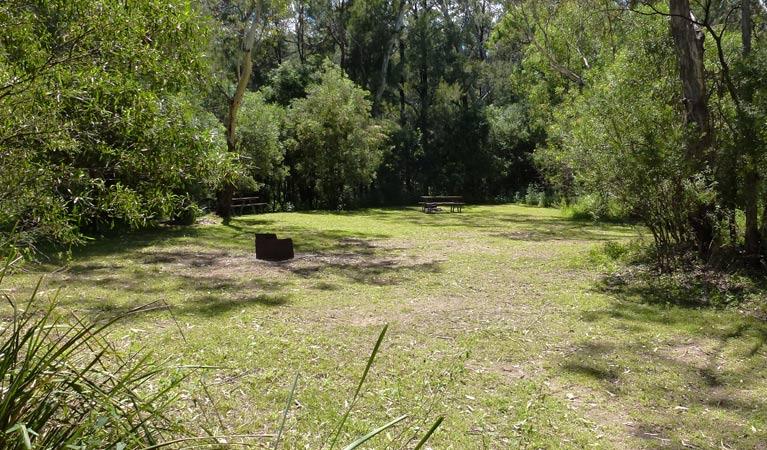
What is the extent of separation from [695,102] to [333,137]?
17357 mm

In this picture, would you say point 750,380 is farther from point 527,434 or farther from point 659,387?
point 527,434

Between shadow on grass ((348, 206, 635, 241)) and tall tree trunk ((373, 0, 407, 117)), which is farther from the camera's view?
tall tree trunk ((373, 0, 407, 117))

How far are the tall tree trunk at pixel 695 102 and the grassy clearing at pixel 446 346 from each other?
57.3 inches

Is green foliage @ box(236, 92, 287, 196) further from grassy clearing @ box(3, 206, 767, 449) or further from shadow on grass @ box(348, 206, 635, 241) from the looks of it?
grassy clearing @ box(3, 206, 767, 449)

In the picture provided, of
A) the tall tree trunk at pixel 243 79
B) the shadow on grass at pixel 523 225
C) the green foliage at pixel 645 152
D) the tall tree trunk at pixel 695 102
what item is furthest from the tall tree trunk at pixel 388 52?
the tall tree trunk at pixel 695 102

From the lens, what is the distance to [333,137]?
24062 mm

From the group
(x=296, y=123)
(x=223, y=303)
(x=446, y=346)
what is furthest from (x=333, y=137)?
(x=446, y=346)

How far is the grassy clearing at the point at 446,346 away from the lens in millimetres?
3756

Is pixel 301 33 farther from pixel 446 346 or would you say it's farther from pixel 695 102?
pixel 446 346

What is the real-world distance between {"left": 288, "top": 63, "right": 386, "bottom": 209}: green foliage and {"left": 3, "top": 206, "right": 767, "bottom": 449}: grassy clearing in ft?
44.4

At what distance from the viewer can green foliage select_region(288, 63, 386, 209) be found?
78.1ft

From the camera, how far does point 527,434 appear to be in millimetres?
3602

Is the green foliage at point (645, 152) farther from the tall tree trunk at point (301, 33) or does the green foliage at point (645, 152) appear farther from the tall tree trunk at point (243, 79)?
the tall tree trunk at point (301, 33)

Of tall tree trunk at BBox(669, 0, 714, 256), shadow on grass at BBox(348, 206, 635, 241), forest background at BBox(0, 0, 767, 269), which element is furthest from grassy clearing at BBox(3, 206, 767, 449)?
shadow on grass at BBox(348, 206, 635, 241)
